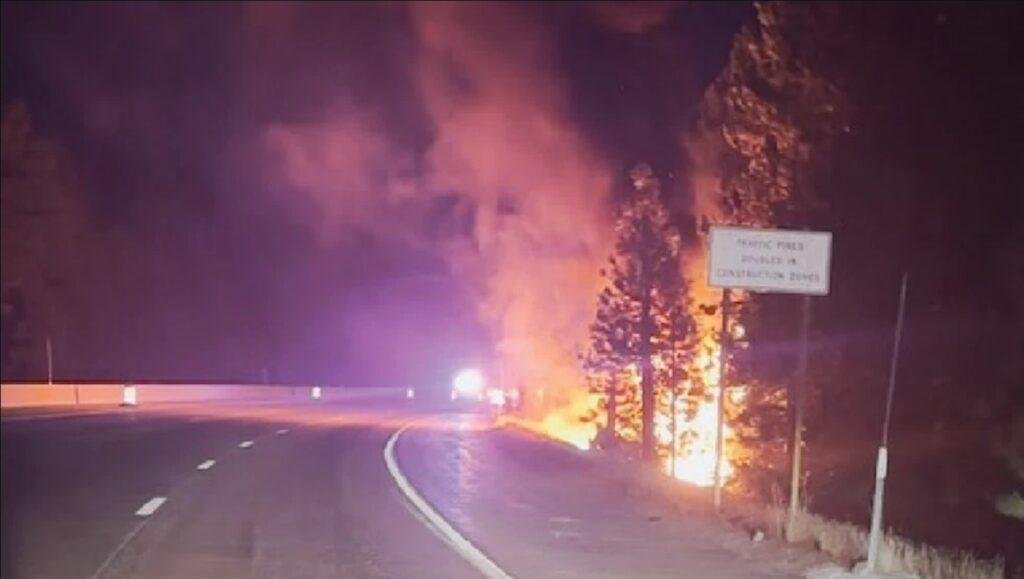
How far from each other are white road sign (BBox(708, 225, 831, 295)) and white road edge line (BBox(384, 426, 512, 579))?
4035 mm

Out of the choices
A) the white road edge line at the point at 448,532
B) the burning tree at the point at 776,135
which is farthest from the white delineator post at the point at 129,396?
the white road edge line at the point at 448,532

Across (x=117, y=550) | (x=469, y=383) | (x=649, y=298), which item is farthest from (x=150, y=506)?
(x=469, y=383)

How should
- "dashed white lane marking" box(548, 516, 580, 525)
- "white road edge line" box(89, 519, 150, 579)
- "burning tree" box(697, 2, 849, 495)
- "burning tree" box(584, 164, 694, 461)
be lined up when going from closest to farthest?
"white road edge line" box(89, 519, 150, 579) → "dashed white lane marking" box(548, 516, 580, 525) → "burning tree" box(697, 2, 849, 495) → "burning tree" box(584, 164, 694, 461)

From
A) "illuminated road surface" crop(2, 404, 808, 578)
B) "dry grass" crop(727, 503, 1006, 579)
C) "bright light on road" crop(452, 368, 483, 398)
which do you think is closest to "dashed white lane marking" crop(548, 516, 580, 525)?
"illuminated road surface" crop(2, 404, 808, 578)

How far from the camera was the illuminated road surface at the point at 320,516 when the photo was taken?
12.9 meters

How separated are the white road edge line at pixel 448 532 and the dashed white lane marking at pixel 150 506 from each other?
10.8ft

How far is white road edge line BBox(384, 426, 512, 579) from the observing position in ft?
42.0

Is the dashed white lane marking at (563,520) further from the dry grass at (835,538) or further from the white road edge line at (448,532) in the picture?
the dry grass at (835,538)

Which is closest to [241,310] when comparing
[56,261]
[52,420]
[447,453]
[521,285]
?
[56,261]

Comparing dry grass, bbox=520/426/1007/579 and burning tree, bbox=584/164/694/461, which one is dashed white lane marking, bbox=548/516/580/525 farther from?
burning tree, bbox=584/164/694/461

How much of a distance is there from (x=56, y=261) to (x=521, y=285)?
33337 mm

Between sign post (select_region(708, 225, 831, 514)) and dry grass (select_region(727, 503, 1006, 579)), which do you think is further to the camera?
sign post (select_region(708, 225, 831, 514))

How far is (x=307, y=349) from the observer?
141 metres

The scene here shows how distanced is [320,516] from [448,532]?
2.07m
